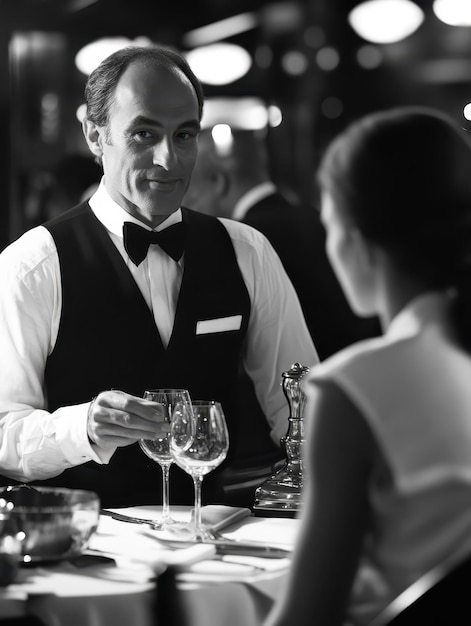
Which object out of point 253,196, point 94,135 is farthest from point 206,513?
point 253,196

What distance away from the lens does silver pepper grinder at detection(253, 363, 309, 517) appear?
2.13m

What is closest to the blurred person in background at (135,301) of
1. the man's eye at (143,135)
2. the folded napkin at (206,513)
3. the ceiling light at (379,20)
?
the man's eye at (143,135)

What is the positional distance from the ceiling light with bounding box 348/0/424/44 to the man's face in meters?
3.22

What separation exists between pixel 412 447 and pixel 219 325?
1719mm

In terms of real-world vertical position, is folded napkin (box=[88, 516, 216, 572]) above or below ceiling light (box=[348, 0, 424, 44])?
below

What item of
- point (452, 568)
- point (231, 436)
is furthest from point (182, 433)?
point (231, 436)

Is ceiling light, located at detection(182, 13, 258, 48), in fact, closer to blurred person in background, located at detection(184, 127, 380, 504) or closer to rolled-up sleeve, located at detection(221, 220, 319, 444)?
blurred person in background, located at detection(184, 127, 380, 504)

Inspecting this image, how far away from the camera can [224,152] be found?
201 inches

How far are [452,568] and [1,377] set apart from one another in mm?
1689

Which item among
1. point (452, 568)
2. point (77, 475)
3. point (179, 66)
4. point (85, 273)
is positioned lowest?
point (77, 475)

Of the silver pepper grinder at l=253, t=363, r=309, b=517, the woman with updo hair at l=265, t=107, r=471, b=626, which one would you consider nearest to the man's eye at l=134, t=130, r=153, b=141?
the silver pepper grinder at l=253, t=363, r=309, b=517

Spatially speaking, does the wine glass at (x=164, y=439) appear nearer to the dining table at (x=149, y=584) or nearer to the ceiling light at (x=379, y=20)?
the dining table at (x=149, y=584)

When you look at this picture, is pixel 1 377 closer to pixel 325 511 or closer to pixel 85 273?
pixel 85 273

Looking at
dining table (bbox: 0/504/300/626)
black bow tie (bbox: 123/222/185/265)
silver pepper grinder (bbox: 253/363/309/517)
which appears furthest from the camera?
black bow tie (bbox: 123/222/185/265)
